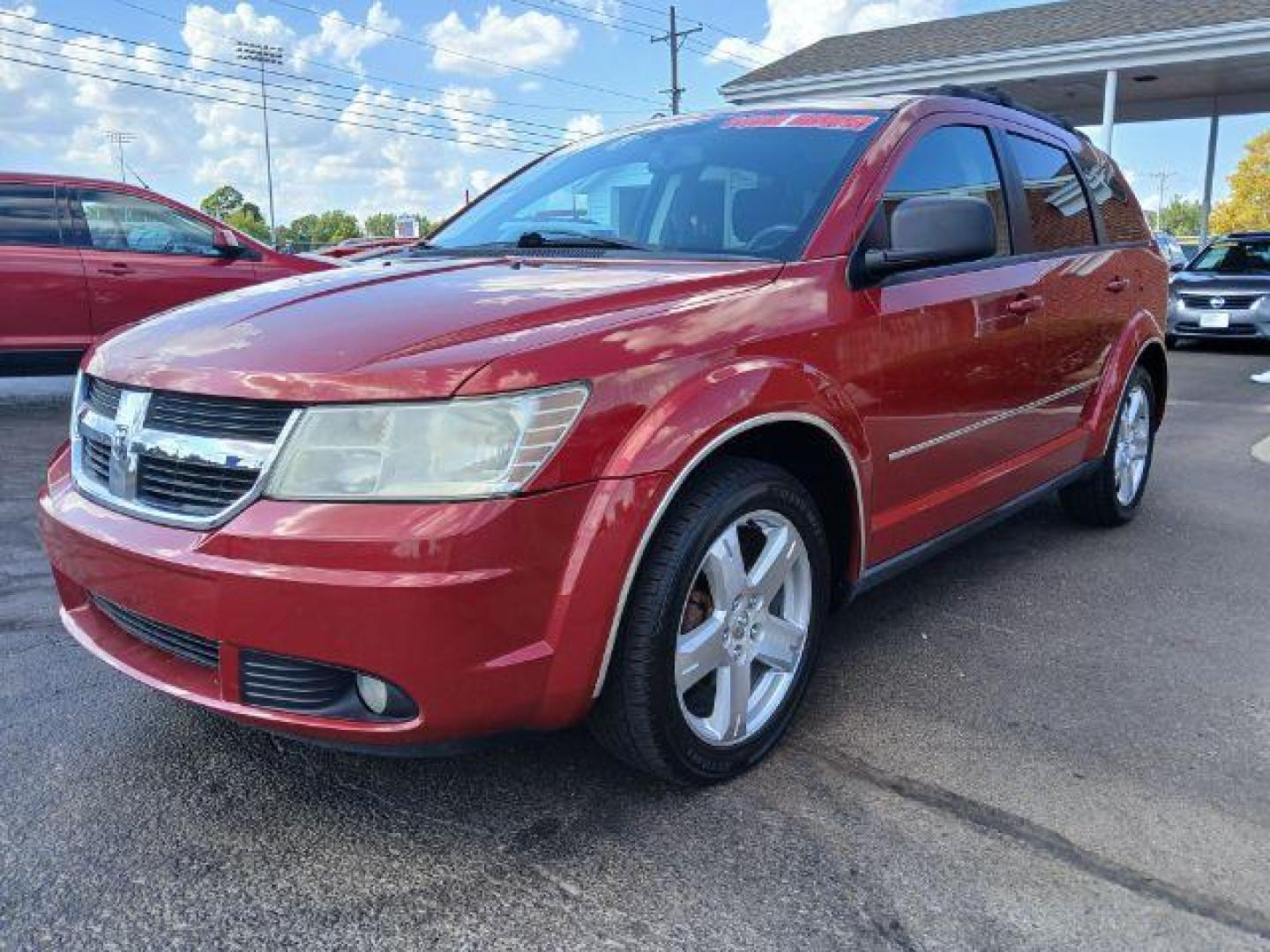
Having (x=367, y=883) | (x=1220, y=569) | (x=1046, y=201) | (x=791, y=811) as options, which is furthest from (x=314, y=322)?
(x=1220, y=569)

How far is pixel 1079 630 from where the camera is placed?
3.54 metres

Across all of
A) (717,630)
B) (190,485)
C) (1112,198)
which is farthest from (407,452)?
(1112,198)

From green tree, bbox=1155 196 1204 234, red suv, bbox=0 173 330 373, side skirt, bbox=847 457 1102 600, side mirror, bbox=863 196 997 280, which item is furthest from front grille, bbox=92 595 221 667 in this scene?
green tree, bbox=1155 196 1204 234

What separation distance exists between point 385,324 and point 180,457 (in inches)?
19.5

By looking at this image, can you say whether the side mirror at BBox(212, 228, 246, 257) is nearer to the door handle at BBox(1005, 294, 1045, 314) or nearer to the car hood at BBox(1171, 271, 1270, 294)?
the door handle at BBox(1005, 294, 1045, 314)

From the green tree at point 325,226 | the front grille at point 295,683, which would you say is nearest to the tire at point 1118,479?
the front grille at point 295,683

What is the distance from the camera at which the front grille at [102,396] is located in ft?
7.79

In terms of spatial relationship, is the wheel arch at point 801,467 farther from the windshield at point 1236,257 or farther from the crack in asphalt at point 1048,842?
the windshield at point 1236,257

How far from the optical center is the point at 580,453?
2.06m

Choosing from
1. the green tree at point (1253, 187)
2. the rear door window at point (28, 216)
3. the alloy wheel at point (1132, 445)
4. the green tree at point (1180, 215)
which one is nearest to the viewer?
the alloy wheel at point (1132, 445)

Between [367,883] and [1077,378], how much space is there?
3270 mm

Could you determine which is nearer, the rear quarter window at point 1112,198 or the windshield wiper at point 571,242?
the windshield wiper at point 571,242

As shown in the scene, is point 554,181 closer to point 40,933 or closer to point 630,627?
point 630,627

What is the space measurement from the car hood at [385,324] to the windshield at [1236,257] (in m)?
12.9
